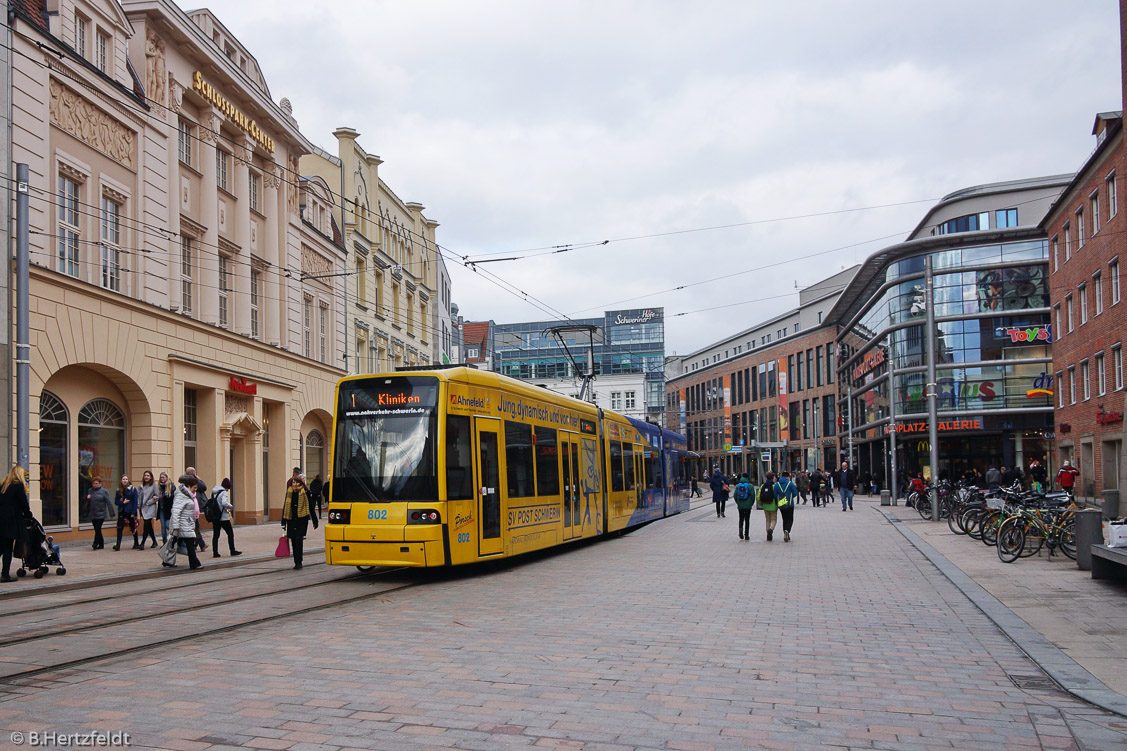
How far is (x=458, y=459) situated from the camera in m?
13.8

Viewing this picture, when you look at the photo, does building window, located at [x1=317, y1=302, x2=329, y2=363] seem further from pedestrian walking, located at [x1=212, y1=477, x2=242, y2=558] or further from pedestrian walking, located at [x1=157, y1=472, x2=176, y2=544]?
pedestrian walking, located at [x1=212, y1=477, x2=242, y2=558]

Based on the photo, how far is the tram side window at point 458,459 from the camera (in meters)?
13.6

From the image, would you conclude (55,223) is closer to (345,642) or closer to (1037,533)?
(345,642)

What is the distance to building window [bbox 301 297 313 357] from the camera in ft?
113

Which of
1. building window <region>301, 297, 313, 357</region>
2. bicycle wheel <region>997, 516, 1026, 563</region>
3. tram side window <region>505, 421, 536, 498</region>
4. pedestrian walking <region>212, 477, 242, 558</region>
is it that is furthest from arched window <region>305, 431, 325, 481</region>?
bicycle wheel <region>997, 516, 1026, 563</region>

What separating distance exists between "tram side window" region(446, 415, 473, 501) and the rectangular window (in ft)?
49.1

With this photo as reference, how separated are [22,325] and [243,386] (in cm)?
1123

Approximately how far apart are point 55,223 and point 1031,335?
163ft

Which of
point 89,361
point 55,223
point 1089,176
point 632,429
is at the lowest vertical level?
point 632,429

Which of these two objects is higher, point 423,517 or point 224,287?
point 224,287

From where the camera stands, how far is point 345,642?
854 cm

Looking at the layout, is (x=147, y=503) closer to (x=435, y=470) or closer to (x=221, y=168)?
(x=435, y=470)

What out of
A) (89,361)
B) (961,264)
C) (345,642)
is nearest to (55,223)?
(89,361)

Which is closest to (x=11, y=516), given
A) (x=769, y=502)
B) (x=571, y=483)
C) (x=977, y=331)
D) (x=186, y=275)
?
(x=571, y=483)
